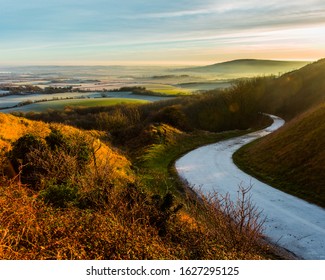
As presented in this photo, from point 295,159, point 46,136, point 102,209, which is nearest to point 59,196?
point 102,209

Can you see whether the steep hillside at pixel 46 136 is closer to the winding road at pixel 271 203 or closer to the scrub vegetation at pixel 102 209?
the scrub vegetation at pixel 102 209

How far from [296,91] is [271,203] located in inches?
2934

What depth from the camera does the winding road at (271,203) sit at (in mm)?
18391

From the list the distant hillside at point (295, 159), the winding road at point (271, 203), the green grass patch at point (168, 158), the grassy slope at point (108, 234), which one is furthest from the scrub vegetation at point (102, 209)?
the winding road at point (271, 203)

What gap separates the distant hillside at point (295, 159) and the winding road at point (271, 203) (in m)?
1.15

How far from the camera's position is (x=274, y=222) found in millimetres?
21391

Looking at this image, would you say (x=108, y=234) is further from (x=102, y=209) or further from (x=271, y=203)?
(x=271, y=203)

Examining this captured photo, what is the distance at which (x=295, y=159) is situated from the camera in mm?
31531

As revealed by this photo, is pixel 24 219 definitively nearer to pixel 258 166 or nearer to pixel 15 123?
pixel 15 123

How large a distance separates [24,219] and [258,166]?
1093 inches

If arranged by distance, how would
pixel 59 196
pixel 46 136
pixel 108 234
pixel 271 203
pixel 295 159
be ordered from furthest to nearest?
pixel 295 159
pixel 271 203
pixel 46 136
pixel 59 196
pixel 108 234

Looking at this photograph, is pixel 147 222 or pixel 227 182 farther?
pixel 227 182

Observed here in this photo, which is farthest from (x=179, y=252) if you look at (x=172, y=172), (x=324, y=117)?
(x=324, y=117)
